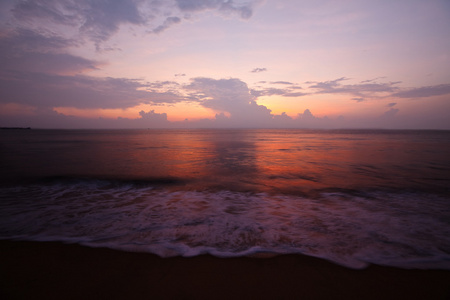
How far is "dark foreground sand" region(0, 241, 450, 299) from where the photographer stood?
117 inches

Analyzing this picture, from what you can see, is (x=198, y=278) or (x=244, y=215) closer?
(x=198, y=278)

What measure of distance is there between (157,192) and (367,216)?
684cm

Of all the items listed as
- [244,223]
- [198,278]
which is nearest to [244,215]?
[244,223]

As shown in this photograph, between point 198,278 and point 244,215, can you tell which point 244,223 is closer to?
point 244,215

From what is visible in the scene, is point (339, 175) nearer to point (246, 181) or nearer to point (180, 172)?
point (246, 181)

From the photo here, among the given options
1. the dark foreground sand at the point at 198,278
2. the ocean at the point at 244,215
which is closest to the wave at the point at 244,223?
the ocean at the point at 244,215

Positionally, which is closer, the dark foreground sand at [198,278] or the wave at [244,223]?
the dark foreground sand at [198,278]

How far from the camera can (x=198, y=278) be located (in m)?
3.26

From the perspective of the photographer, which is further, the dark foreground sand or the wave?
the wave

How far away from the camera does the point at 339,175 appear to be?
11.1 meters

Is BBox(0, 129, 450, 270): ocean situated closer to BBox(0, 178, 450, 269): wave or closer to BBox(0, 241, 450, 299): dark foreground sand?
BBox(0, 178, 450, 269): wave

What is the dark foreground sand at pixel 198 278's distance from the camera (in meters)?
2.97

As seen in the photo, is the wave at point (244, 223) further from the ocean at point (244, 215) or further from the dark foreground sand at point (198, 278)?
the dark foreground sand at point (198, 278)

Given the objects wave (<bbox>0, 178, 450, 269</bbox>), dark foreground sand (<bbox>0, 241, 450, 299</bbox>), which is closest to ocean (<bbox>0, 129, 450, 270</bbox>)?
wave (<bbox>0, 178, 450, 269</bbox>)
